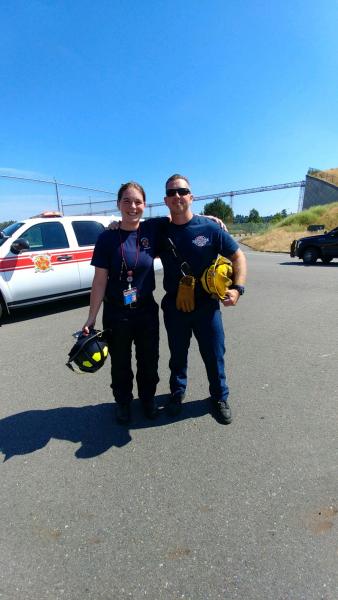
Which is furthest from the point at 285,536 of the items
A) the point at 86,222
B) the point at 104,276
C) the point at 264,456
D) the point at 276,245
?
the point at 276,245

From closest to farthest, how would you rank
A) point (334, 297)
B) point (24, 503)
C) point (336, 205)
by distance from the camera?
point (24, 503), point (334, 297), point (336, 205)

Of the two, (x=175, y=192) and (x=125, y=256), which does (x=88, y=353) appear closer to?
(x=125, y=256)

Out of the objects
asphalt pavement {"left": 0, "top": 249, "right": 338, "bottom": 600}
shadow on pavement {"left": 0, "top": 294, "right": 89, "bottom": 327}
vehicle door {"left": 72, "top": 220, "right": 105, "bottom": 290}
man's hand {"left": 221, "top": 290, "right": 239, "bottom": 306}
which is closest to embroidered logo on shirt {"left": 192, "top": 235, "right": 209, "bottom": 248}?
man's hand {"left": 221, "top": 290, "right": 239, "bottom": 306}

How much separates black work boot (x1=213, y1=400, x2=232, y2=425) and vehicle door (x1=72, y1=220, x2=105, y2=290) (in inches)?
177

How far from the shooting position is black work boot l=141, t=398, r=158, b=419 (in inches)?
116

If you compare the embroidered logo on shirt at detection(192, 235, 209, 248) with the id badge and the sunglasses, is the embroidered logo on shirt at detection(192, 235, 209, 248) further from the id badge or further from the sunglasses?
the id badge

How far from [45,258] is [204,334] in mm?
4385

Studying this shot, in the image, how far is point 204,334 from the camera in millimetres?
2781

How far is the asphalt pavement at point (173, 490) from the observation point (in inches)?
65.3

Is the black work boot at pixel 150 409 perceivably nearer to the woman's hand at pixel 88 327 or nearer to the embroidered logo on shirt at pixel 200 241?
the woman's hand at pixel 88 327

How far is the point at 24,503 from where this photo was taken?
2.15 m

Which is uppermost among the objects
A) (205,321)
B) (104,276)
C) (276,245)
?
(104,276)

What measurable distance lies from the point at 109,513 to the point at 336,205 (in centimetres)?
4227

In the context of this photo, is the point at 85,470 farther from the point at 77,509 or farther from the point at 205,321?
the point at 205,321
